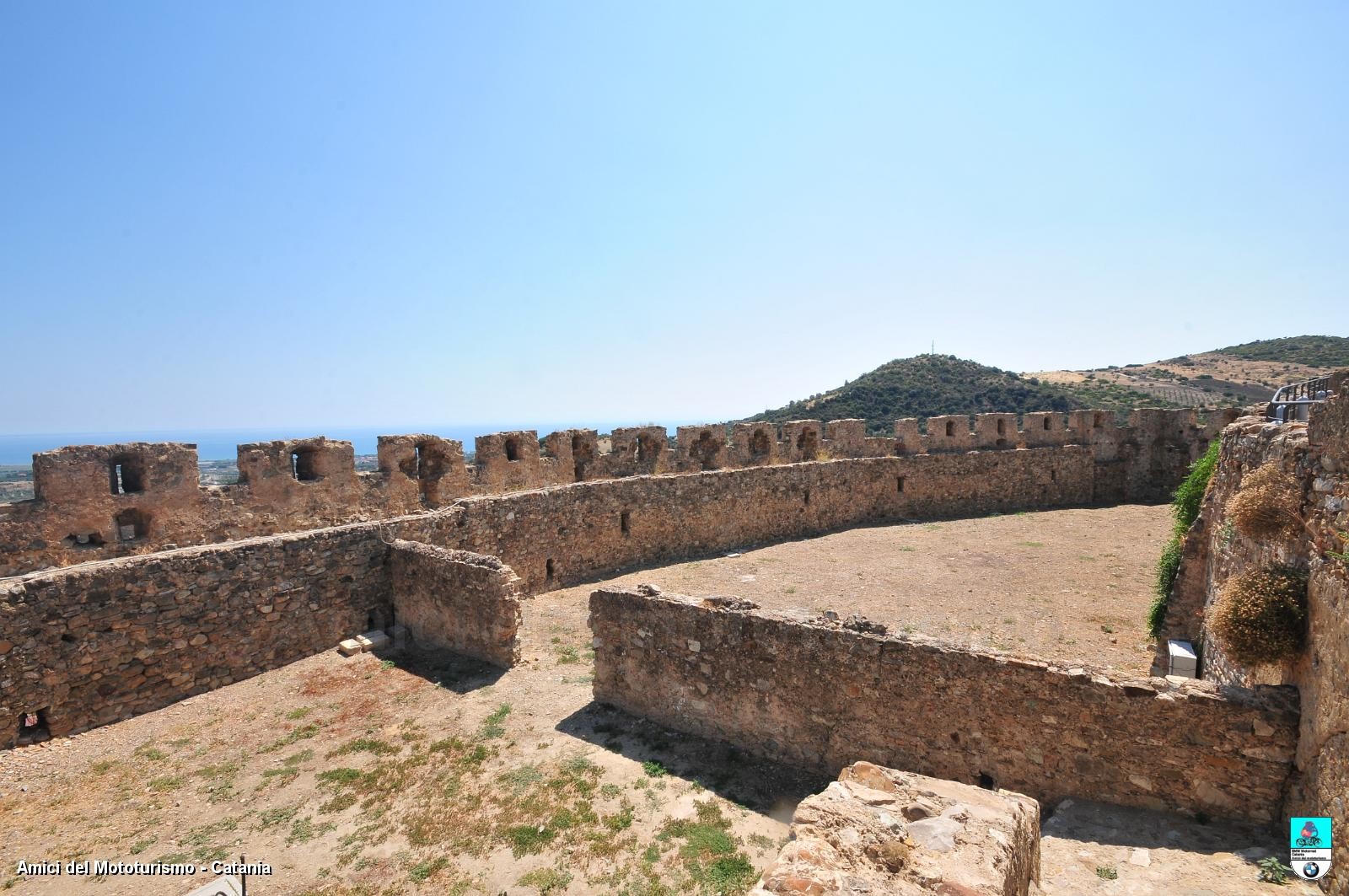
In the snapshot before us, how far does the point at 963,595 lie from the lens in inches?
471

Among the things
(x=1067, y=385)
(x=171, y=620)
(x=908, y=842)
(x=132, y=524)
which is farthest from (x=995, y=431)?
Answer: (x=1067, y=385)

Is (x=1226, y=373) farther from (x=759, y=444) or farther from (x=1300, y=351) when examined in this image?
(x=759, y=444)

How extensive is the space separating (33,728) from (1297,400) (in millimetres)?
16576

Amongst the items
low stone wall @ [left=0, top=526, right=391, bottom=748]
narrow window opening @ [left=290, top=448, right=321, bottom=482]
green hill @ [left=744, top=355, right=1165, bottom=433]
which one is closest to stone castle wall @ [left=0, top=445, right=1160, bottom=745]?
low stone wall @ [left=0, top=526, right=391, bottom=748]

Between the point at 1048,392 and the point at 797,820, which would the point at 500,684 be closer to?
the point at 797,820

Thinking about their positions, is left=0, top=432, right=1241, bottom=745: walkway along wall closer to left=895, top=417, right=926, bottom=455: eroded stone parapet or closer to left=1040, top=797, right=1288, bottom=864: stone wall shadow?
left=895, top=417, right=926, bottom=455: eroded stone parapet

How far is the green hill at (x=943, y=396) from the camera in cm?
5019

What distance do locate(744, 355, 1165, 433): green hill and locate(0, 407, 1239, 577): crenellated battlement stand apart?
76.6ft

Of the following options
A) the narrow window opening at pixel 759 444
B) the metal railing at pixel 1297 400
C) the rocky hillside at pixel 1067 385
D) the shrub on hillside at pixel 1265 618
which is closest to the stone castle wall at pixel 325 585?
the narrow window opening at pixel 759 444

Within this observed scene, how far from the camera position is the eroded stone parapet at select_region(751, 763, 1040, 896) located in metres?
3.29

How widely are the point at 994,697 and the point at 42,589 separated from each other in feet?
34.5

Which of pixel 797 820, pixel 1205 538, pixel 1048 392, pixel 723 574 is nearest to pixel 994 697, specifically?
pixel 797 820

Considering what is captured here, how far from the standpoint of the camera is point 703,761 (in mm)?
6594

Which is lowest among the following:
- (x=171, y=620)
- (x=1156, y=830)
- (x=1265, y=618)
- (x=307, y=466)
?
(x=1156, y=830)
